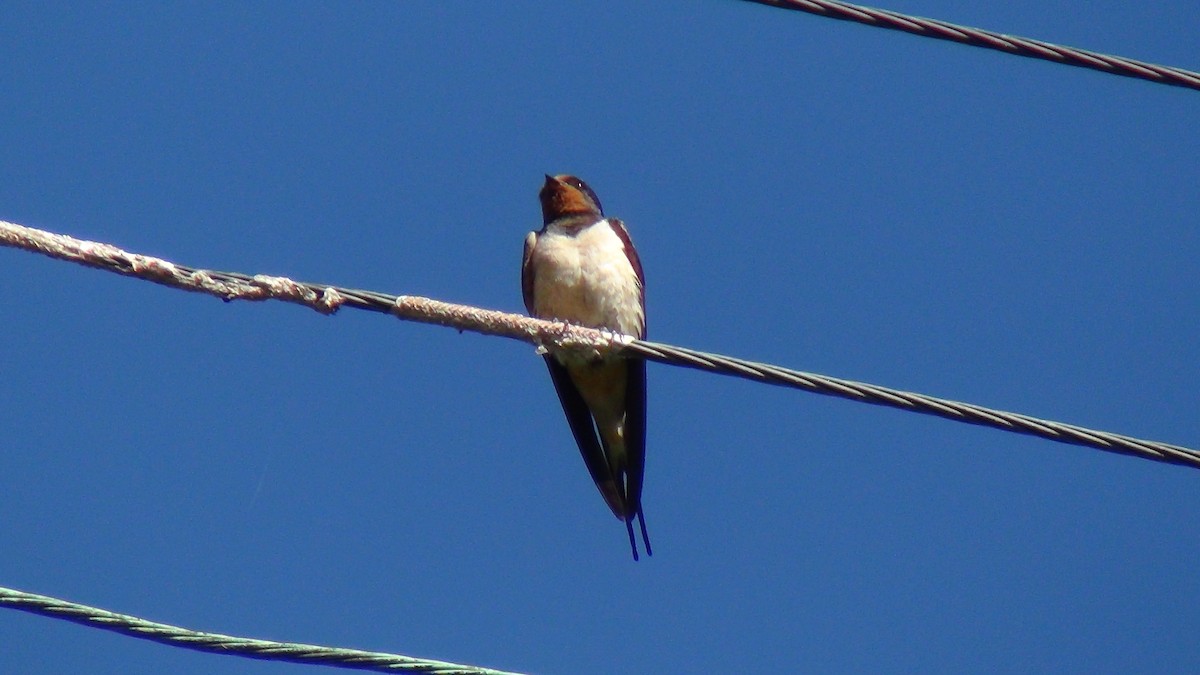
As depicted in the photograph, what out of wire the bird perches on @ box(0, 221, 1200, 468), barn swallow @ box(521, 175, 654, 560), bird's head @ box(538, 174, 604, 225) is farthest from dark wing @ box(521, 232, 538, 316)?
wire the bird perches on @ box(0, 221, 1200, 468)

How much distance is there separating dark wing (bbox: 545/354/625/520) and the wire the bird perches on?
8.00 feet

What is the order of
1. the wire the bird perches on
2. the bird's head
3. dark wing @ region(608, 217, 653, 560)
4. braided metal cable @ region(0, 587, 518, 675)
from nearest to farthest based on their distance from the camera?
braided metal cable @ region(0, 587, 518, 675)
the wire the bird perches on
dark wing @ region(608, 217, 653, 560)
the bird's head

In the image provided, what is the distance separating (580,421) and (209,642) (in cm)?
406

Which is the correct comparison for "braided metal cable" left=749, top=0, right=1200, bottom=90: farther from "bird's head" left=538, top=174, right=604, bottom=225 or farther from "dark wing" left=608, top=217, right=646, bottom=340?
"bird's head" left=538, top=174, right=604, bottom=225

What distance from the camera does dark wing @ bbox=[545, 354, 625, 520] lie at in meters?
6.70

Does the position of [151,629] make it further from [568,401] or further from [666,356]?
[568,401]

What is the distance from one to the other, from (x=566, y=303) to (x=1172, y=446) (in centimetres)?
382

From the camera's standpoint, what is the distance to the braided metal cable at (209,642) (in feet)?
9.20

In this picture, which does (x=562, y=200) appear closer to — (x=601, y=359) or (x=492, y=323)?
(x=601, y=359)

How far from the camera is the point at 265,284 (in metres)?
3.75

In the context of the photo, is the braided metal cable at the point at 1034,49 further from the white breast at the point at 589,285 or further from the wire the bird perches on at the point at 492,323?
the white breast at the point at 589,285

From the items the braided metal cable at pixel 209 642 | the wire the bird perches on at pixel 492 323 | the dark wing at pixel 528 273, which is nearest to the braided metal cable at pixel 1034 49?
the wire the bird perches on at pixel 492 323

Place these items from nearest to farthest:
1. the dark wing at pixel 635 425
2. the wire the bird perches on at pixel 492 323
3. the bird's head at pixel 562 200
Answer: the wire the bird perches on at pixel 492 323 < the dark wing at pixel 635 425 < the bird's head at pixel 562 200

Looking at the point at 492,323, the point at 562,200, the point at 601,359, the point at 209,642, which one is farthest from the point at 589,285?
the point at 209,642
